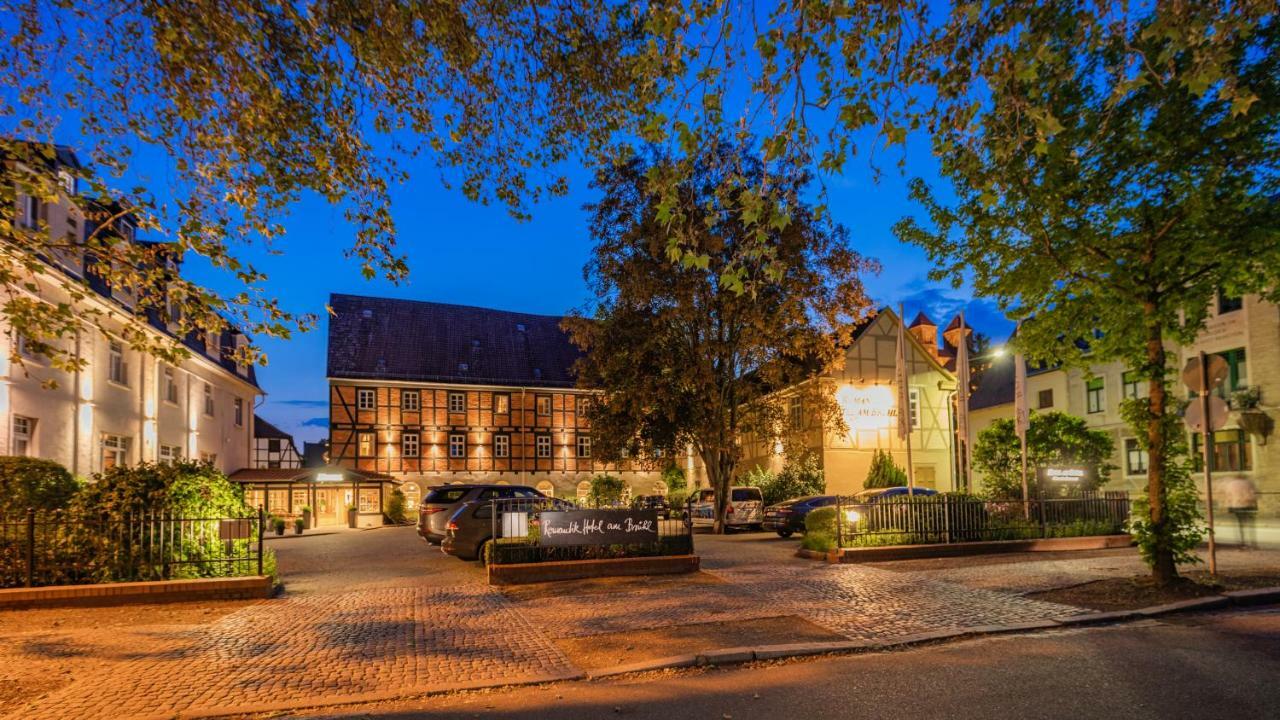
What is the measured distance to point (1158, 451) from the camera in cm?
995

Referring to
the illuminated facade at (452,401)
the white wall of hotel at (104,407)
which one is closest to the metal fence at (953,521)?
the white wall of hotel at (104,407)

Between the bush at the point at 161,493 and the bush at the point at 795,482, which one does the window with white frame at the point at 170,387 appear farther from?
the bush at the point at 795,482

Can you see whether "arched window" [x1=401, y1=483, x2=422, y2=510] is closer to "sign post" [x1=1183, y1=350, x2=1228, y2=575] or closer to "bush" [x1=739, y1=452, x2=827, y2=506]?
"bush" [x1=739, y1=452, x2=827, y2=506]

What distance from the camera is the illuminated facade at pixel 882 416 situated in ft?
109

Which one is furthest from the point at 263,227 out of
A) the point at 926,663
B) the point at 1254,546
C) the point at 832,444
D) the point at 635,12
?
the point at 832,444

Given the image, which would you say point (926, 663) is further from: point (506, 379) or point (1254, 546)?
point (506, 379)

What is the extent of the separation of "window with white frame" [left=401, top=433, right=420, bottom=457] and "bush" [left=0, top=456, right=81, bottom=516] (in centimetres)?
3120

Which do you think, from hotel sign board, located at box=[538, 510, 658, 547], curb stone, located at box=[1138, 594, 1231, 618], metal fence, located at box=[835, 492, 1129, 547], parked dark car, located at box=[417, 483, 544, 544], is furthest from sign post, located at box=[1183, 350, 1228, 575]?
parked dark car, located at box=[417, 483, 544, 544]

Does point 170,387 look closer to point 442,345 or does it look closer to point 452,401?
point 452,401

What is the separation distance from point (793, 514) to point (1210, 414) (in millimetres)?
12917

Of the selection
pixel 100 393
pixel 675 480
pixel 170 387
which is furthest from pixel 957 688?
pixel 675 480

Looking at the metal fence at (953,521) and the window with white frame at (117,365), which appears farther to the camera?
the window with white frame at (117,365)

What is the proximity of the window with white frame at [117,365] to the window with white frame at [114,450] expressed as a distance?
5.39 feet

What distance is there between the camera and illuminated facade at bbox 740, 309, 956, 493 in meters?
33.2
